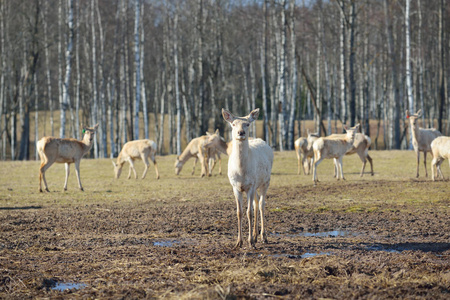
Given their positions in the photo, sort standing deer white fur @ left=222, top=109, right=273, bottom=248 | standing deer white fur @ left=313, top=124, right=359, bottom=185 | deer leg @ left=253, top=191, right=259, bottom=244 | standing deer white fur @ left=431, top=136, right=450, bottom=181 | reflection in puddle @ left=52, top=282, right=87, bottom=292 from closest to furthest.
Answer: reflection in puddle @ left=52, top=282, right=87, bottom=292
standing deer white fur @ left=222, top=109, right=273, bottom=248
deer leg @ left=253, top=191, right=259, bottom=244
standing deer white fur @ left=431, top=136, right=450, bottom=181
standing deer white fur @ left=313, top=124, right=359, bottom=185

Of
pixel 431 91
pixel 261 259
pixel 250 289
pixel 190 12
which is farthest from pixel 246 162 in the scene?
pixel 431 91

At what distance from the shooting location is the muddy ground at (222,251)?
568cm

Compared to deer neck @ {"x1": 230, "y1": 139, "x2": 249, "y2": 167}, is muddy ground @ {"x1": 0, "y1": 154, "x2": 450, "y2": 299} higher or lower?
lower

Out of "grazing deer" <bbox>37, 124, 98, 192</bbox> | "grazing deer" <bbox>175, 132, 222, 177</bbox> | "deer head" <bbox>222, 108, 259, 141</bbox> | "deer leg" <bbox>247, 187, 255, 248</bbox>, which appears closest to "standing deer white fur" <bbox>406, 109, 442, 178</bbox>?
"grazing deer" <bbox>175, 132, 222, 177</bbox>

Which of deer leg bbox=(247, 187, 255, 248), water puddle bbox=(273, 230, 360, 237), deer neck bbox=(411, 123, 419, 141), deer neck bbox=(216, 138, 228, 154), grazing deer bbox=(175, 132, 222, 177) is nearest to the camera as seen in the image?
deer leg bbox=(247, 187, 255, 248)

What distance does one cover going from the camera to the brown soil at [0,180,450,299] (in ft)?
18.6

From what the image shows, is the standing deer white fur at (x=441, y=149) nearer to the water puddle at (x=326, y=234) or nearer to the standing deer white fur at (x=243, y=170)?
the water puddle at (x=326, y=234)

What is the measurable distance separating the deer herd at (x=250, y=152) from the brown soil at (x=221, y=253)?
879mm

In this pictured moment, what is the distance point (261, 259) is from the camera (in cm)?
713

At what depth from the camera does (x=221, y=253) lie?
7.54 metres

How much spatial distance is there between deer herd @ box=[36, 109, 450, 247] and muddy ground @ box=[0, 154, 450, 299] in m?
0.86

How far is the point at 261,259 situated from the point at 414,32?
133 feet

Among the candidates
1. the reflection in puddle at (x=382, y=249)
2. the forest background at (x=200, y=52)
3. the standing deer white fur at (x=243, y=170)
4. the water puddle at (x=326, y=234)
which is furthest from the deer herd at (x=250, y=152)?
the forest background at (x=200, y=52)

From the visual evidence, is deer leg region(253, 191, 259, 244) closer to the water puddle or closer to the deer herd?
the deer herd
